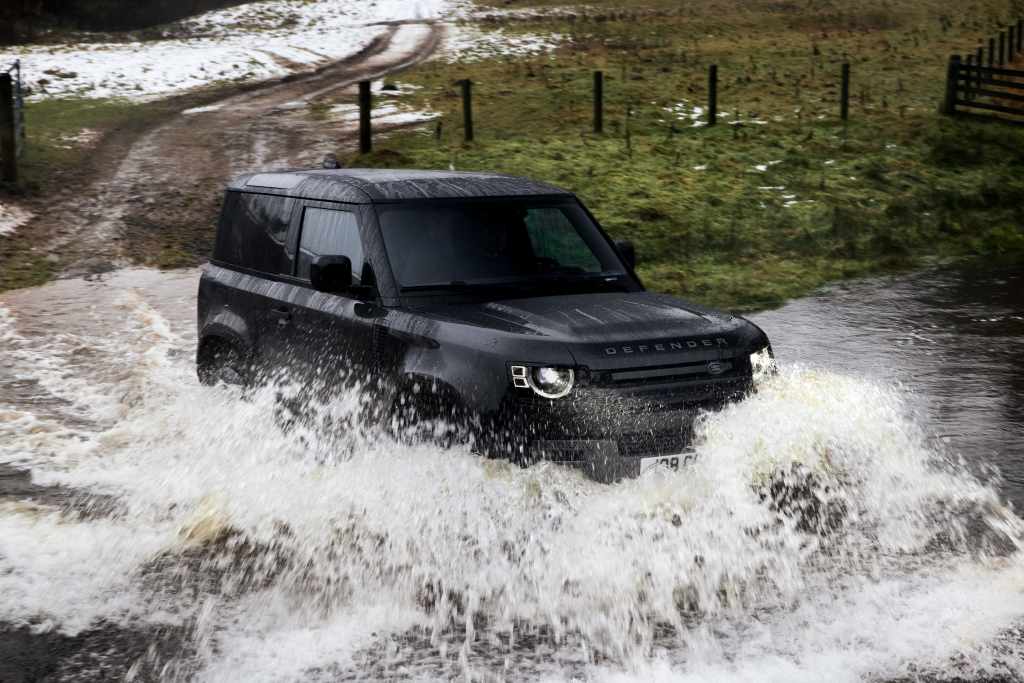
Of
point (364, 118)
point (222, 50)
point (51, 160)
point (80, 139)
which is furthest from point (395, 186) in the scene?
point (222, 50)

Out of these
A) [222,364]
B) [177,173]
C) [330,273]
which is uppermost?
[330,273]

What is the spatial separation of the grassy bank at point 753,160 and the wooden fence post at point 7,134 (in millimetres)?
5204

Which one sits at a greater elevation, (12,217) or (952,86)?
(952,86)

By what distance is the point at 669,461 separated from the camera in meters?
5.91

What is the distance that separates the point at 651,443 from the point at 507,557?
33.7 inches

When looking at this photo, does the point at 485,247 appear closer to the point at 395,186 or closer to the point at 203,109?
the point at 395,186

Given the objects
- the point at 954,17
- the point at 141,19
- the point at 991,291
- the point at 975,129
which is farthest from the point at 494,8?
the point at 991,291

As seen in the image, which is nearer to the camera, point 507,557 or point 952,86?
point 507,557

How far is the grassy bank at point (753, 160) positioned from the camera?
54.6ft

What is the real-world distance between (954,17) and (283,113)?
2804 centimetres

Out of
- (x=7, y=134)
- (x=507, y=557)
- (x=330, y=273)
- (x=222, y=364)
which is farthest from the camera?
(x=7, y=134)

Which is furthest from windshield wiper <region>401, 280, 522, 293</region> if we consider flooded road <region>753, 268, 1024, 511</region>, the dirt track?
the dirt track

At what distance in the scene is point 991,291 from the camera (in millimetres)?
14609

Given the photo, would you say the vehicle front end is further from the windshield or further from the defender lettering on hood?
the windshield
